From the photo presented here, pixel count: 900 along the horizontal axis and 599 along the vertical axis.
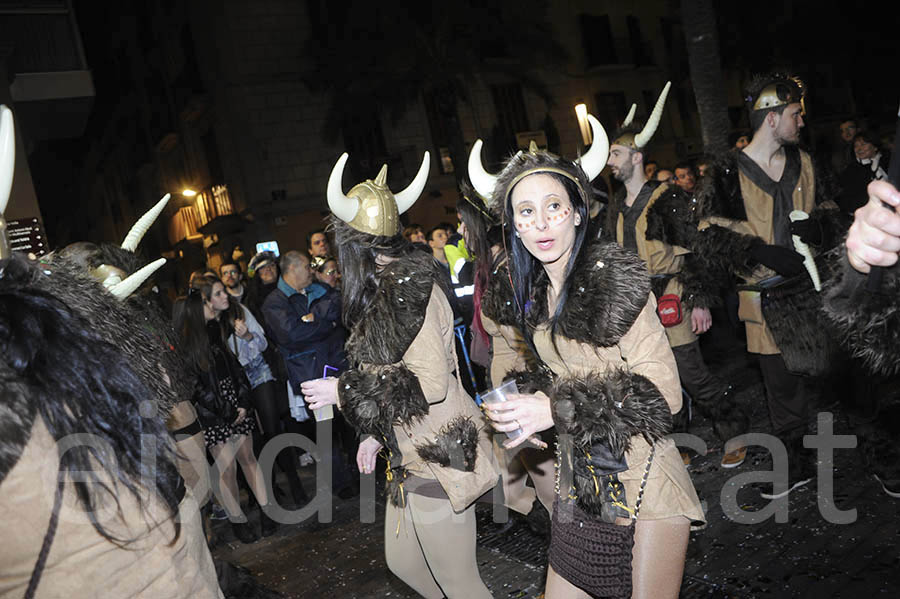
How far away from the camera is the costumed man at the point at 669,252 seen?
5008 millimetres

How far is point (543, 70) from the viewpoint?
2767cm

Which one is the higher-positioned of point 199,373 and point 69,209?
point 69,209

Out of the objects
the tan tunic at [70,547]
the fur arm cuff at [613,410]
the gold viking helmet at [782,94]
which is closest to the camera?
the tan tunic at [70,547]

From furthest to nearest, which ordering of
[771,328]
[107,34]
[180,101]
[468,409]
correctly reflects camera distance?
[107,34] → [180,101] → [771,328] → [468,409]

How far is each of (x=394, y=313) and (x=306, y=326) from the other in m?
3.35

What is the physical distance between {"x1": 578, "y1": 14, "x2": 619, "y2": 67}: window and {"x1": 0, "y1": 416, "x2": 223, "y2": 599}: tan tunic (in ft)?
97.6

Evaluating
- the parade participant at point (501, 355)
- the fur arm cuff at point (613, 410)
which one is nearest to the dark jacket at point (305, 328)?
the parade participant at point (501, 355)

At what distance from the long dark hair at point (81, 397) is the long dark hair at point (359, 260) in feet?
5.34

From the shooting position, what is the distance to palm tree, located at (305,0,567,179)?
2022 centimetres

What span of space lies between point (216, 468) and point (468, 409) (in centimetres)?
350

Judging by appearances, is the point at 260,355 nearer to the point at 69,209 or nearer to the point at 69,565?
the point at 69,565

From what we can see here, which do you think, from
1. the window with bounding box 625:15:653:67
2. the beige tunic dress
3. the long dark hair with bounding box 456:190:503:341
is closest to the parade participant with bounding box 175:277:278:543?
the long dark hair with bounding box 456:190:503:341

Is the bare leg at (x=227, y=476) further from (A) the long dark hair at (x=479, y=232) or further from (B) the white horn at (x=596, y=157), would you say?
(B) the white horn at (x=596, y=157)

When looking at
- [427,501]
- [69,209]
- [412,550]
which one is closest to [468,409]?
[427,501]
